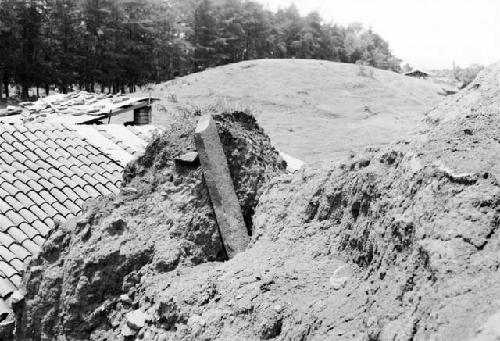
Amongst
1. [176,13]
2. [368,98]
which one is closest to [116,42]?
[176,13]

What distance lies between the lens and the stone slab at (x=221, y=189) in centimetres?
326

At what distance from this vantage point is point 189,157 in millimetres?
3551

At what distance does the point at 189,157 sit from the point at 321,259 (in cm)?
130

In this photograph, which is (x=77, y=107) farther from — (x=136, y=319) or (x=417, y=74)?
(x=417, y=74)

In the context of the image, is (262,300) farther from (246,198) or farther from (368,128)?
(368,128)

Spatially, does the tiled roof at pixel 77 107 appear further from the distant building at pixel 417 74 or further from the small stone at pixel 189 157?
the distant building at pixel 417 74

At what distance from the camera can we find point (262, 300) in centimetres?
244

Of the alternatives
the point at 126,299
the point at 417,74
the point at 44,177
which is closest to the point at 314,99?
the point at 417,74

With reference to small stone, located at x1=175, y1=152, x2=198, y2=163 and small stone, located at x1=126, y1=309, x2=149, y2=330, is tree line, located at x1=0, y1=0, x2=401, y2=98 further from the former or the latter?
small stone, located at x1=126, y1=309, x2=149, y2=330

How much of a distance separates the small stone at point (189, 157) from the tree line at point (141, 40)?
37.4 m

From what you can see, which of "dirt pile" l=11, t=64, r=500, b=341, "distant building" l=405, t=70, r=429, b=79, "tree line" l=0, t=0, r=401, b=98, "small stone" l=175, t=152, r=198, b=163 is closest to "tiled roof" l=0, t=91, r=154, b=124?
"small stone" l=175, t=152, r=198, b=163

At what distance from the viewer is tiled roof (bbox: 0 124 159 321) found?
18.8ft

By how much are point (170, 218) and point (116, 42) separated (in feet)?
147

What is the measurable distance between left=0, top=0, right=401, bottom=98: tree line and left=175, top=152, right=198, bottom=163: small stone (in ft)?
123
